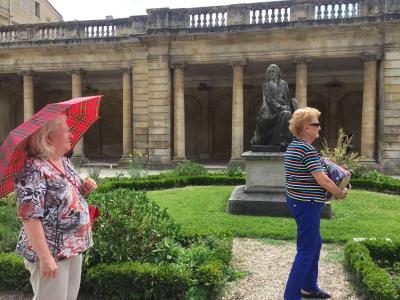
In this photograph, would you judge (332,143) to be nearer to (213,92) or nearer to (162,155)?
(213,92)

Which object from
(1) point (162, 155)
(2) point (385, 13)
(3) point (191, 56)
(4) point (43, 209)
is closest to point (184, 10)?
(3) point (191, 56)

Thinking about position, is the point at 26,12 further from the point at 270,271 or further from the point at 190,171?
the point at 270,271

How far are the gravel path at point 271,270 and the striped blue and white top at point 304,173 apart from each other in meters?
1.49

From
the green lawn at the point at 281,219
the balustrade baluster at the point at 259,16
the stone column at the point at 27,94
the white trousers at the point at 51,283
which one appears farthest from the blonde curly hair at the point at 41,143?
the stone column at the point at 27,94

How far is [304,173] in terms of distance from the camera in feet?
13.3

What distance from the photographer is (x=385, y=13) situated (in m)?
17.1

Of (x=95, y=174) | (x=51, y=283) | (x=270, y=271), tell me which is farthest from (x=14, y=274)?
(x=95, y=174)

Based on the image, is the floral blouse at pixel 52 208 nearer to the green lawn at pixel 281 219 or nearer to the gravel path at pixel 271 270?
the gravel path at pixel 271 270

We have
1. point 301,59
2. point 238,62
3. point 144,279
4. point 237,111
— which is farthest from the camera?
point 237,111

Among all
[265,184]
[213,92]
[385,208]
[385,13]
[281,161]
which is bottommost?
[385,208]

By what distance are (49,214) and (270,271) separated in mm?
3704

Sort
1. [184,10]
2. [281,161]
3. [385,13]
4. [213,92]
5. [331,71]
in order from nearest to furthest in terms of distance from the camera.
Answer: [281,161]
[385,13]
[184,10]
[331,71]
[213,92]

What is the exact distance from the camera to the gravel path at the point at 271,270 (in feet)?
15.9

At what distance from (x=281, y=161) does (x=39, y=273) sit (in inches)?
A: 260
